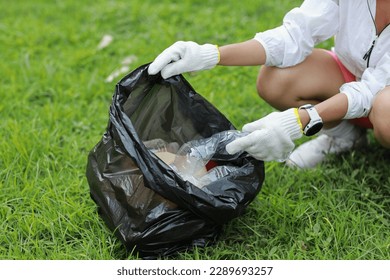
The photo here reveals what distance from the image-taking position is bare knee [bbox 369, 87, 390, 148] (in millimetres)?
2201

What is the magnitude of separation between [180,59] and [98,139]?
2.62 feet

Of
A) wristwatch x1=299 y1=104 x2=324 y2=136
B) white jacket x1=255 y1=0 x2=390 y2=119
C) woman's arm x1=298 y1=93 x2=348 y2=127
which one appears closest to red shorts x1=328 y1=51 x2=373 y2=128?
white jacket x1=255 y1=0 x2=390 y2=119

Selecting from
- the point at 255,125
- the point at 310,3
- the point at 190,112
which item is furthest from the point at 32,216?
the point at 310,3

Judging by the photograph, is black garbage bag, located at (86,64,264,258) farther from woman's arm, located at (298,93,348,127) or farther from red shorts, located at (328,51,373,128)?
red shorts, located at (328,51,373,128)

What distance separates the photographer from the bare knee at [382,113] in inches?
86.7

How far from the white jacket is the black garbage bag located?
0.35 meters

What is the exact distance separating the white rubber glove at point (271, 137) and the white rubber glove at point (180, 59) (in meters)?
0.30

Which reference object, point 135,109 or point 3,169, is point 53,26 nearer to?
point 3,169

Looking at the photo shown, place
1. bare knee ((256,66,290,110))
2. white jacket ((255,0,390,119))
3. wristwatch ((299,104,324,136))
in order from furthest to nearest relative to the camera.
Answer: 1. bare knee ((256,66,290,110))
2. white jacket ((255,0,390,119))
3. wristwatch ((299,104,324,136))

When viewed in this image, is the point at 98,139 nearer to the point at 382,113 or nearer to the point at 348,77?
the point at 348,77

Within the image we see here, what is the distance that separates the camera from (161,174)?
1993 mm

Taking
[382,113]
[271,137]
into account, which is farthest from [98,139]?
[382,113]

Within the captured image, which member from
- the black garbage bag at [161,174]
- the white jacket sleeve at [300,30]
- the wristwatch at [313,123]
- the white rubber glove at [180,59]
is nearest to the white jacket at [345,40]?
the white jacket sleeve at [300,30]

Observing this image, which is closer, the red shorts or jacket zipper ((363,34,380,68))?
jacket zipper ((363,34,380,68))
